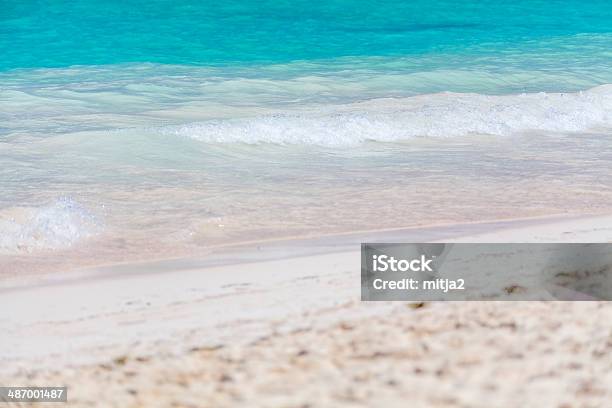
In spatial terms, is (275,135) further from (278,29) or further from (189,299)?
(278,29)

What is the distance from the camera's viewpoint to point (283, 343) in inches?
88.0

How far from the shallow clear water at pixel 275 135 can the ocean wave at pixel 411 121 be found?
0.06 ft

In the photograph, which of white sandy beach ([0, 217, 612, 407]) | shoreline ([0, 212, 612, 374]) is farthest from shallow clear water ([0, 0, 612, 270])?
white sandy beach ([0, 217, 612, 407])

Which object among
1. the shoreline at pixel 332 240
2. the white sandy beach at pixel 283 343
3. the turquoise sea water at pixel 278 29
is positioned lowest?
the white sandy beach at pixel 283 343

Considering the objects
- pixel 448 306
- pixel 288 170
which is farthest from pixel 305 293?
pixel 288 170

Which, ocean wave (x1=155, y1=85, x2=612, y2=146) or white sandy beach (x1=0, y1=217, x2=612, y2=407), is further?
ocean wave (x1=155, y1=85, x2=612, y2=146)

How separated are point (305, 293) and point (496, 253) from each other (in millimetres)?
757

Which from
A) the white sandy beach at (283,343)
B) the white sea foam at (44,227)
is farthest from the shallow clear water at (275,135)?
the white sandy beach at (283,343)

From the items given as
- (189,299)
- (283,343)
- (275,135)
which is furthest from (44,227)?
(275,135)

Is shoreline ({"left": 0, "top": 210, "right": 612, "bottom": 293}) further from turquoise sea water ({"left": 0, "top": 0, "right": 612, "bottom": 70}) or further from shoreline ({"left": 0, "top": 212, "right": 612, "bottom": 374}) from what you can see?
turquoise sea water ({"left": 0, "top": 0, "right": 612, "bottom": 70})

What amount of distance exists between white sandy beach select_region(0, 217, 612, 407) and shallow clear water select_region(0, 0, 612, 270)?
0.48 m

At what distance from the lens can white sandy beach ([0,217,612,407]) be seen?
1979mm

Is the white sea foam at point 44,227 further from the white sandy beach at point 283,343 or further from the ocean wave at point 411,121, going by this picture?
the ocean wave at point 411,121

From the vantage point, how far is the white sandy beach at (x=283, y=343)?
198cm
